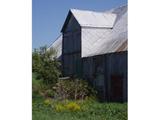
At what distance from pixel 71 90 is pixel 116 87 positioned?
1.54 m

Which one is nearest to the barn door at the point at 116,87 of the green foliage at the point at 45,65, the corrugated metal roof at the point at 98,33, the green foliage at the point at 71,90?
the green foliage at the point at 71,90

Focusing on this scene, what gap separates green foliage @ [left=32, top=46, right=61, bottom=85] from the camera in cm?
1079

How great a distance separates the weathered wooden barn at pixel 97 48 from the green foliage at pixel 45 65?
1.44 meters

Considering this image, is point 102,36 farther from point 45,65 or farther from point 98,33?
point 45,65

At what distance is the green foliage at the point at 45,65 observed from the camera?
1079 cm

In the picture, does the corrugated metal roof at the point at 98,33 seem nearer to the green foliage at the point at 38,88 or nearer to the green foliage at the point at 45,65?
the green foliage at the point at 45,65

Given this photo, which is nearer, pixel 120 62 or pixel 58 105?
pixel 58 105
